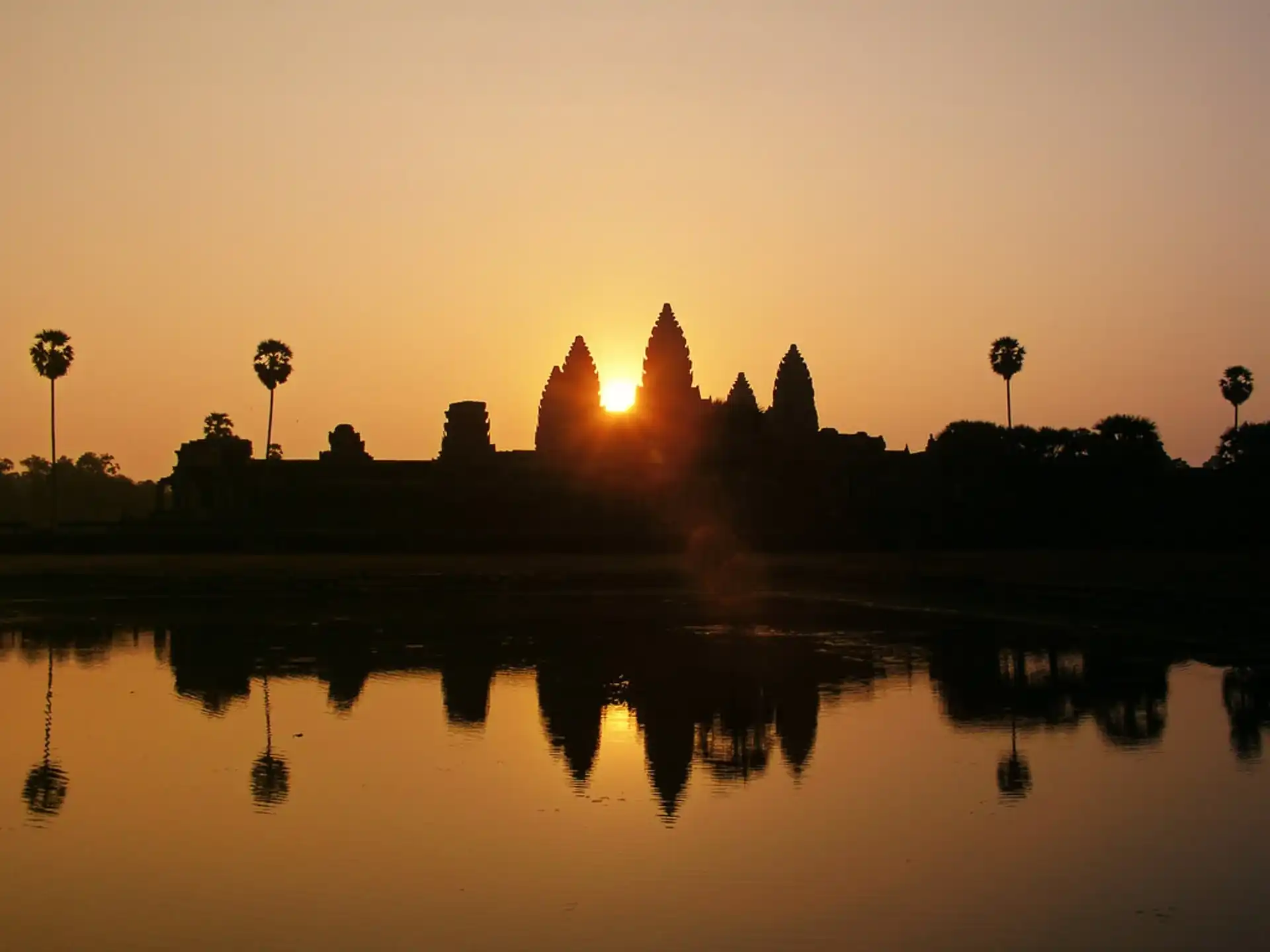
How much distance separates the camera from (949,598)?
33438mm

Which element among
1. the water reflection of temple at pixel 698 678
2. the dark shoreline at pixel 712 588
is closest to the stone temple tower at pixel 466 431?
the dark shoreline at pixel 712 588

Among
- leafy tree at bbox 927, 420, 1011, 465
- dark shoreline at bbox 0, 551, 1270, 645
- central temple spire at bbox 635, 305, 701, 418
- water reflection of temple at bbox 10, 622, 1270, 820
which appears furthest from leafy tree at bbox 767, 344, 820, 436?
water reflection of temple at bbox 10, 622, 1270, 820

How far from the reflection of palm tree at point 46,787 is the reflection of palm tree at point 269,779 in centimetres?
141

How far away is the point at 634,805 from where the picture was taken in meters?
11.1

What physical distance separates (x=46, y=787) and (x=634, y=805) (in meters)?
4.59

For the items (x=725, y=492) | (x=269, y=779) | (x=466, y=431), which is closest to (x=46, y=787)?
(x=269, y=779)

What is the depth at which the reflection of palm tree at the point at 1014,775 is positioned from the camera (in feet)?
37.5

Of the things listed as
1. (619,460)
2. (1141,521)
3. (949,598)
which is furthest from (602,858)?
(619,460)

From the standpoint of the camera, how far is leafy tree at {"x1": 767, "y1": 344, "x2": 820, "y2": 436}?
106m

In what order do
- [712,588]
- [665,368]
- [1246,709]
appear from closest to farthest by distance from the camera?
[1246,709]
[712,588]
[665,368]

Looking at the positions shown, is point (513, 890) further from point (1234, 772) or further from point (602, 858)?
point (1234, 772)

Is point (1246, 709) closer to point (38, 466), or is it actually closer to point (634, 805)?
point (634, 805)

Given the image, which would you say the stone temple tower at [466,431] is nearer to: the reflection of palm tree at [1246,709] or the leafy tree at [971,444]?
the leafy tree at [971,444]

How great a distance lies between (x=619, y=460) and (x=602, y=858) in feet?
231
